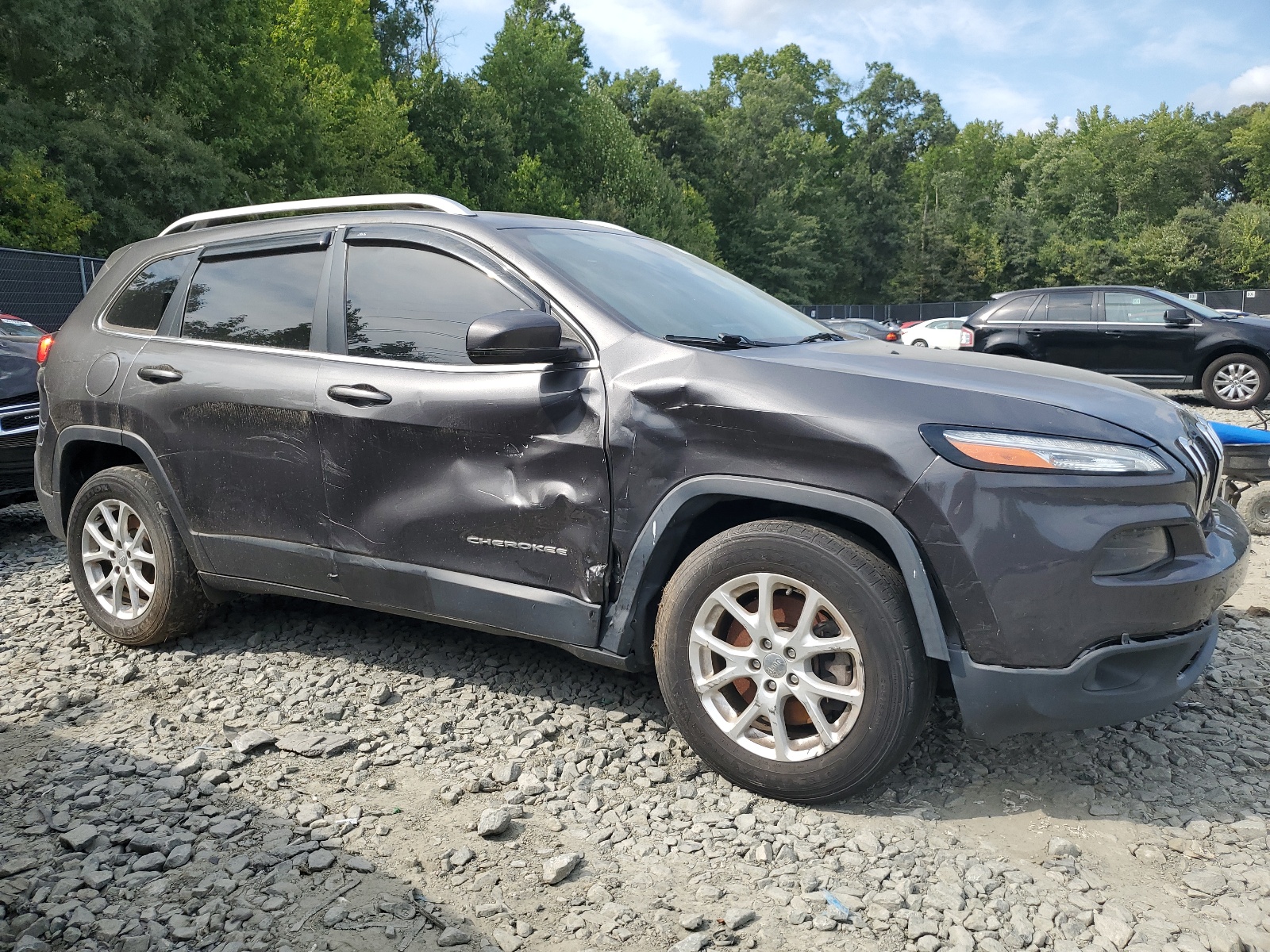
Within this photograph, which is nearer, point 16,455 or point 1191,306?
point 16,455

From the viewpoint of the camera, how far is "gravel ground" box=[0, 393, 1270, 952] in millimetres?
2516

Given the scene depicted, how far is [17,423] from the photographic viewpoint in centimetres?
654

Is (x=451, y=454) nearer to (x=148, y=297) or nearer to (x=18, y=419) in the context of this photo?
(x=148, y=297)

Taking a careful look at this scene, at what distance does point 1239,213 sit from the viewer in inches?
2512

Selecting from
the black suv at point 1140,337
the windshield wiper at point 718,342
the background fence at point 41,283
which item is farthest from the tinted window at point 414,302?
the background fence at point 41,283

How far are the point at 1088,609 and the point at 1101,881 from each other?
0.70 meters

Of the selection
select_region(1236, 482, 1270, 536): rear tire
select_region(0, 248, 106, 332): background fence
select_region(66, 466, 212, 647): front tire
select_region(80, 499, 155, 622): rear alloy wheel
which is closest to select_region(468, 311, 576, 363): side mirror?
select_region(66, 466, 212, 647): front tire

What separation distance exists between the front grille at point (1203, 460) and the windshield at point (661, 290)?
1282 millimetres

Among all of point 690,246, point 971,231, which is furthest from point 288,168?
point 971,231

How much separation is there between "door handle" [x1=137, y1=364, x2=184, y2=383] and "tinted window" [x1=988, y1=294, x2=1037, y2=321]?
486 inches

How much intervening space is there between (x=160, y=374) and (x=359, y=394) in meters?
1.12

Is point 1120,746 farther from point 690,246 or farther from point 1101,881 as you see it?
point 690,246

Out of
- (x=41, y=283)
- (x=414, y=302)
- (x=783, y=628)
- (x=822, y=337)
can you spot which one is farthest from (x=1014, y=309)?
(x=41, y=283)

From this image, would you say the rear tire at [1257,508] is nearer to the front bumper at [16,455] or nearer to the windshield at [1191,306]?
the front bumper at [16,455]
